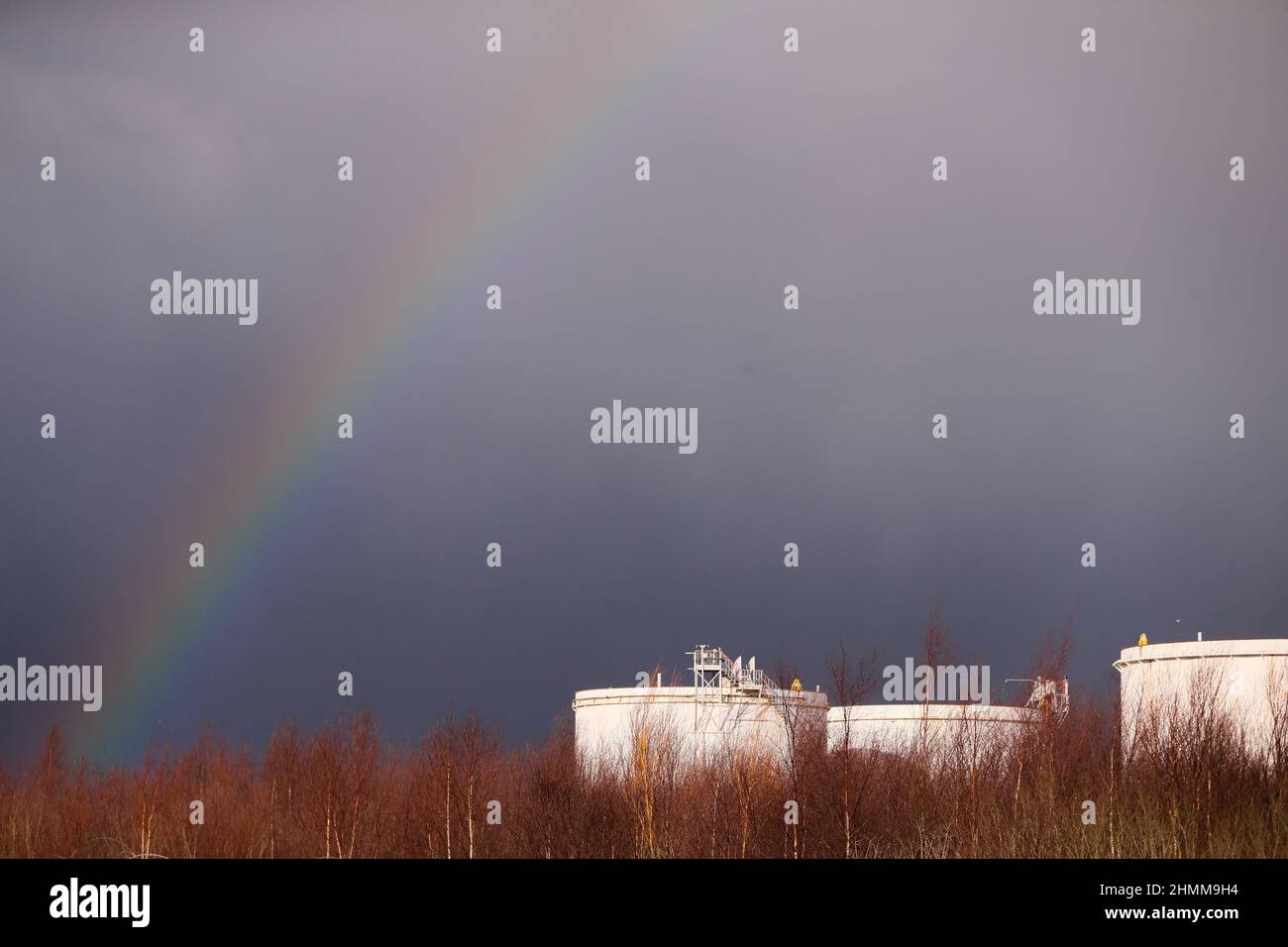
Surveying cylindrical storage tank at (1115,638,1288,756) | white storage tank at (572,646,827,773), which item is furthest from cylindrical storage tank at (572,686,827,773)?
cylindrical storage tank at (1115,638,1288,756)

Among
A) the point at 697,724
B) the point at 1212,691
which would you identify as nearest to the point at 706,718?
the point at 697,724

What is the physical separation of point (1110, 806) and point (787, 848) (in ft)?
36.5

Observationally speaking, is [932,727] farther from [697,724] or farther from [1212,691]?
[1212,691]

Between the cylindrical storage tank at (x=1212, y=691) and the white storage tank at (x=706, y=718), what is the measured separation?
12.0m

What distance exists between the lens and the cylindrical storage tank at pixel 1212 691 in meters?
39.5

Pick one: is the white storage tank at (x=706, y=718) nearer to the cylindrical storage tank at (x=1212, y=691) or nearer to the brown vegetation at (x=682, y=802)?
the brown vegetation at (x=682, y=802)

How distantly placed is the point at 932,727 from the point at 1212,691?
12.8 metres

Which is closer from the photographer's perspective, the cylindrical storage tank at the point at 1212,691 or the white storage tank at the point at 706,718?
the cylindrical storage tank at the point at 1212,691

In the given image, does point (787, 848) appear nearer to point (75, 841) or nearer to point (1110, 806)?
point (1110, 806)

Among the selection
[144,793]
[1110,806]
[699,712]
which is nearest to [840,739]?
[699,712]

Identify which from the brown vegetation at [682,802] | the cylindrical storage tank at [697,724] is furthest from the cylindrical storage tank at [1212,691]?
the cylindrical storage tank at [697,724]
